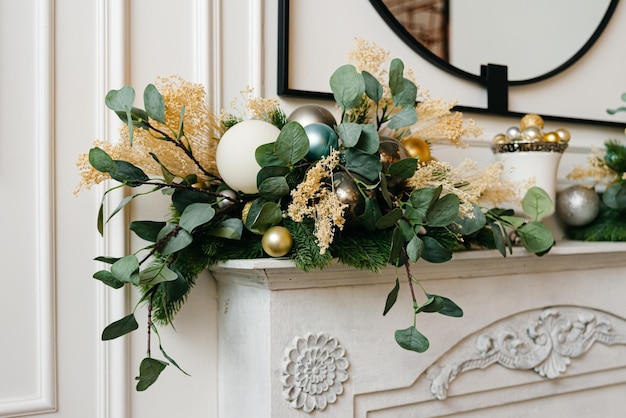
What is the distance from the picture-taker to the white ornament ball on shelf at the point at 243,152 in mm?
712

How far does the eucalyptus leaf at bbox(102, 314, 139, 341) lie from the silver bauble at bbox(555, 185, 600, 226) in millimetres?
847

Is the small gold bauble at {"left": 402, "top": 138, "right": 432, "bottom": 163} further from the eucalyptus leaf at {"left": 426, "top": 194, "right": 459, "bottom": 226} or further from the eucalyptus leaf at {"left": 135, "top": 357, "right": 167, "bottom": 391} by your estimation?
the eucalyptus leaf at {"left": 135, "top": 357, "right": 167, "bottom": 391}

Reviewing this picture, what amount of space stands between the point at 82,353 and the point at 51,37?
462 millimetres

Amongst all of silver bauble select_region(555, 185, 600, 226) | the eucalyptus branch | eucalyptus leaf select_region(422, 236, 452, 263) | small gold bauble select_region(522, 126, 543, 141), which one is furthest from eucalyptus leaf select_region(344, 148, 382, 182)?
silver bauble select_region(555, 185, 600, 226)

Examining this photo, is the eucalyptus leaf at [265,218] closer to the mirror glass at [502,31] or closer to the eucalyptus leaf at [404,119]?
the eucalyptus leaf at [404,119]

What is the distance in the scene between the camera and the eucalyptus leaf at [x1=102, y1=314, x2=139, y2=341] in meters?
0.66

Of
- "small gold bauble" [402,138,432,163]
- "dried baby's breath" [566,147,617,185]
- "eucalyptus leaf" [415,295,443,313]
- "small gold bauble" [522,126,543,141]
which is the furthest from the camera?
"dried baby's breath" [566,147,617,185]

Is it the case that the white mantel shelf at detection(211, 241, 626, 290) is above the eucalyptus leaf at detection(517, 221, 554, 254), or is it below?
below

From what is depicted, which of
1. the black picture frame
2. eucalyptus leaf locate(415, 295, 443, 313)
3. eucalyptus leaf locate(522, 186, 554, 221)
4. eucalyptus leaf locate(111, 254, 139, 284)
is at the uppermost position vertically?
the black picture frame

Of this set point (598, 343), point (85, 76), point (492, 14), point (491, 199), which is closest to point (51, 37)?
point (85, 76)

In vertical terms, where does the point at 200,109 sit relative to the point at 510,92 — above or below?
below

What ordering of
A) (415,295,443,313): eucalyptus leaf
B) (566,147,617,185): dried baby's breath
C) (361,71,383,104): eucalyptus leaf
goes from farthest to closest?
(566,147,617,185): dried baby's breath, (361,71,383,104): eucalyptus leaf, (415,295,443,313): eucalyptus leaf

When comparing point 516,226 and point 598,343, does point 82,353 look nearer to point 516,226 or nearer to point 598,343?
point 516,226

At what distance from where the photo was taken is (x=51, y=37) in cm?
80
